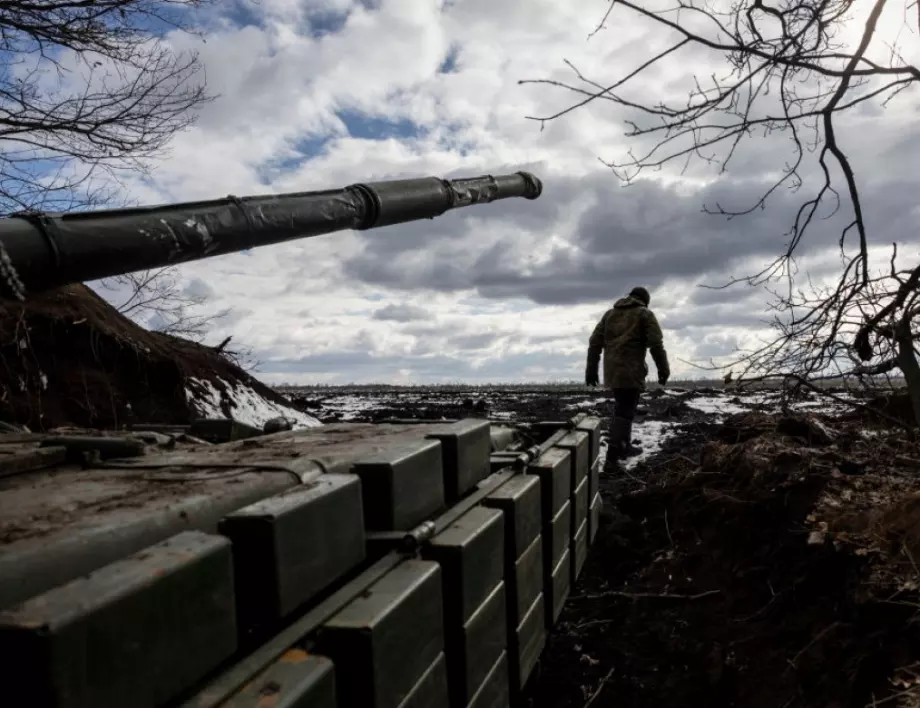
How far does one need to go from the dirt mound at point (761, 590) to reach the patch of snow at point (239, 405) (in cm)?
496

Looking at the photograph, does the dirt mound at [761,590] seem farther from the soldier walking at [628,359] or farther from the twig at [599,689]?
the soldier walking at [628,359]

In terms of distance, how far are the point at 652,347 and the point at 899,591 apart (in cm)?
574

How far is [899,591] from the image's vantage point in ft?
10.9

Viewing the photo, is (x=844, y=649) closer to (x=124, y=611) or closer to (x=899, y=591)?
(x=899, y=591)

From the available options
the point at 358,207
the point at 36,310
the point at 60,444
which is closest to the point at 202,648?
the point at 60,444

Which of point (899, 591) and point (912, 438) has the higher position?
point (912, 438)

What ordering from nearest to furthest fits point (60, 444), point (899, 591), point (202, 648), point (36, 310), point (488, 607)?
point (202, 648) → point (60, 444) → point (488, 607) → point (899, 591) → point (36, 310)

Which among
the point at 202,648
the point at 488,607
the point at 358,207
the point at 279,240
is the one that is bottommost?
the point at 488,607

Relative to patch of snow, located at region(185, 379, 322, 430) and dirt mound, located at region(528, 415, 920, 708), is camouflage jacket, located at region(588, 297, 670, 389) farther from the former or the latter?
patch of snow, located at region(185, 379, 322, 430)

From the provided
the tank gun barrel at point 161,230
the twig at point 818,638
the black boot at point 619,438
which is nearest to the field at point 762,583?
the twig at point 818,638

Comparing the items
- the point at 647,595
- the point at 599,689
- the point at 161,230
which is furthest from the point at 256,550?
the point at 647,595

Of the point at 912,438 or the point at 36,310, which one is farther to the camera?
the point at 36,310

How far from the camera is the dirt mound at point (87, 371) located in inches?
328

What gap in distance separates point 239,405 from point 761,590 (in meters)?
7.71
